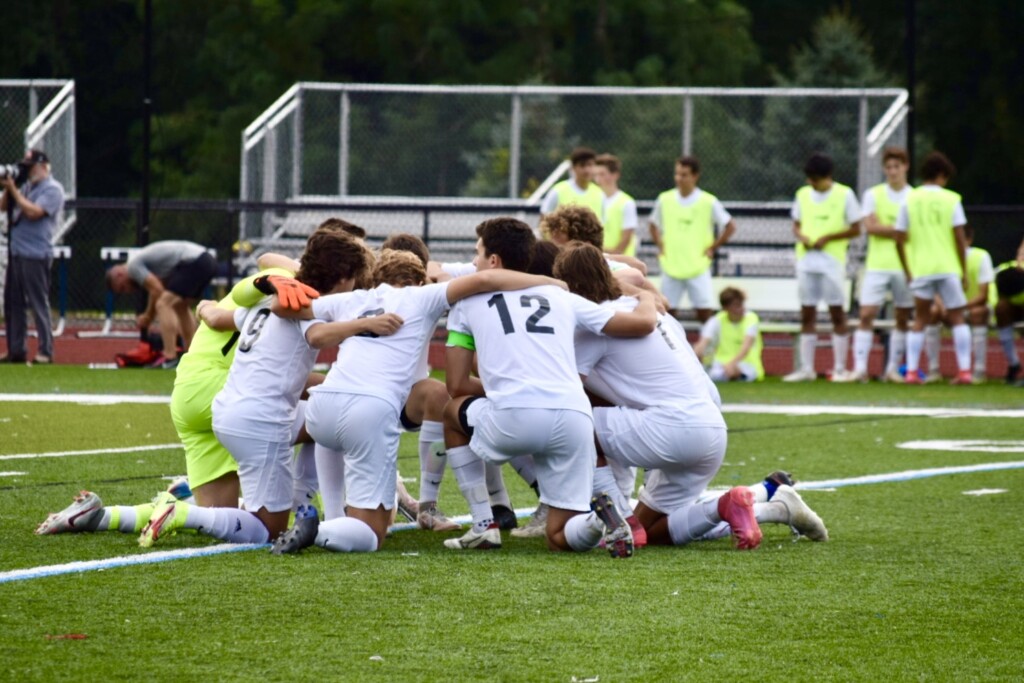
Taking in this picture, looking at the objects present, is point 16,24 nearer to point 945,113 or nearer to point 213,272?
point 213,272

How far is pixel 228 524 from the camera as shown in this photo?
567cm

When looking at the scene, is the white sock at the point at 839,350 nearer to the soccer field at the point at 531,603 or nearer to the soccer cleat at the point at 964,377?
the soccer cleat at the point at 964,377

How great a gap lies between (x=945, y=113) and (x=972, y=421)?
28.3m

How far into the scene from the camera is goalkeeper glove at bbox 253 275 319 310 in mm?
5625

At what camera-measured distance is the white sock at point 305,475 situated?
20.7ft

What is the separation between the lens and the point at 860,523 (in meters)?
6.46

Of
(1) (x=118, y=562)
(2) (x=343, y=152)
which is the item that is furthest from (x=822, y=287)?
(1) (x=118, y=562)

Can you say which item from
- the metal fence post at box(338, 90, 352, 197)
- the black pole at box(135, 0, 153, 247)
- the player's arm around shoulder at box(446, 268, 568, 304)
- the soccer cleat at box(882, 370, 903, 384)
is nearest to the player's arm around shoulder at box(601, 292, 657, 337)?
the player's arm around shoulder at box(446, 268, 568, 304)

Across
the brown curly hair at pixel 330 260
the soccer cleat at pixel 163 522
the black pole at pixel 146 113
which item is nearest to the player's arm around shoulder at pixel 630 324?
the brown curly hair at pixel 330 260

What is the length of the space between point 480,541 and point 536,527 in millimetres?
505

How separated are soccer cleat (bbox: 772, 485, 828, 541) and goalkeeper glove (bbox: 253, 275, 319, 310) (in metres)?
1.87

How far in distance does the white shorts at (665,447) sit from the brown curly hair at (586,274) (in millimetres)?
435

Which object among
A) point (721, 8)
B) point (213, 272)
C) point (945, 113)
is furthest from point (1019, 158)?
point (213, 272)

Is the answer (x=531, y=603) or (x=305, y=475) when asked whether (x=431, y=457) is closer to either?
(x=305, y=475)
